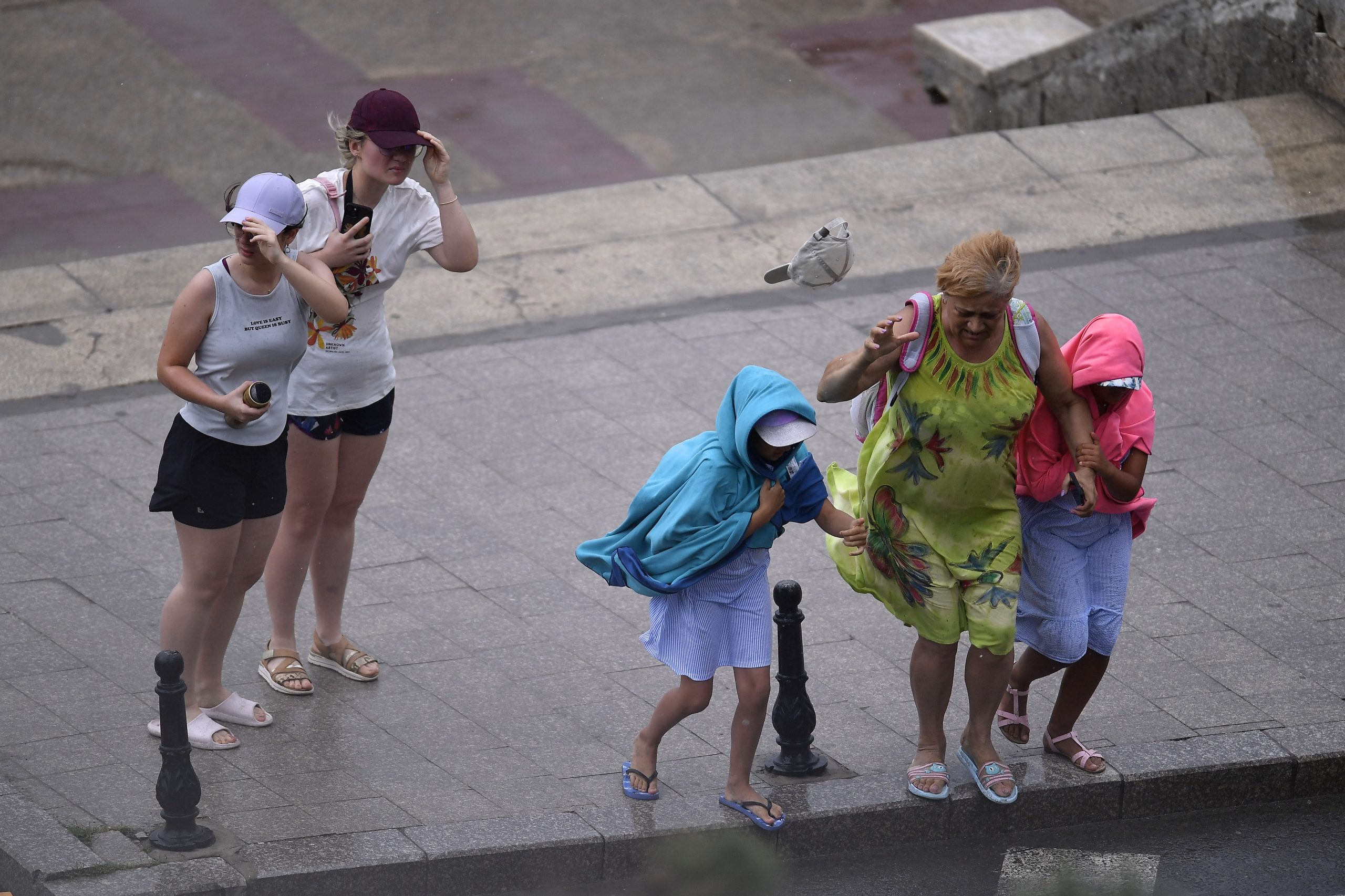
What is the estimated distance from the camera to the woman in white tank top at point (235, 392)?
5293 millimetres

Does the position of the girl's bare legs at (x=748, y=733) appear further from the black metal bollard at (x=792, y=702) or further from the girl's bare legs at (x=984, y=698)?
the girl's bare legs at (x=984, y=698)

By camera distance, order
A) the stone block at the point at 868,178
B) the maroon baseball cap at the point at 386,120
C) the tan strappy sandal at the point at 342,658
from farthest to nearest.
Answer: the stone block at the point at 868,178 < the tan strappy sandal at the point at 342,658 < the maroon baseball cap at the point at 386,120

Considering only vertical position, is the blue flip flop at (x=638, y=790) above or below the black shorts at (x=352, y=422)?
below

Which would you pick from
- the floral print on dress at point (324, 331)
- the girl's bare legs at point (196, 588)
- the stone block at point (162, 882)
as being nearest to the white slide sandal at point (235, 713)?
the girl's bare legs at point (196, 588)

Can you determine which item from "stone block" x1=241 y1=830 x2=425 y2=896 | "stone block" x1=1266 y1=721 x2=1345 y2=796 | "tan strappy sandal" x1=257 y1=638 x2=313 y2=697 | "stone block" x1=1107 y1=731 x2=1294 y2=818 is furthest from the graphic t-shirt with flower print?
"stone block" x1=1266 y1=721 x2=1345 y2=796

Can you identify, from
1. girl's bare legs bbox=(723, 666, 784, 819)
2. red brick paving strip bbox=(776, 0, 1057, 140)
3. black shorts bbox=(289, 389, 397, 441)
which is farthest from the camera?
red brick paving strip bbox=(776, 0, 1057, 140)

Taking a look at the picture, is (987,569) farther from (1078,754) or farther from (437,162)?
(437,162)

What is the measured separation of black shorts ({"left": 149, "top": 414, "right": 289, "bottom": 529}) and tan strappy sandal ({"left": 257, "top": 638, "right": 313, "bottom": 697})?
2.86ft

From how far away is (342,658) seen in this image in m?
6.34

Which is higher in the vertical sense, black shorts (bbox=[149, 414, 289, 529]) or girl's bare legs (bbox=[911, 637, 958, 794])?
black shorts (bbox=[149, 414, 289, 529])

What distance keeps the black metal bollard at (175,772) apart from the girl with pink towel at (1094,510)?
109 inches

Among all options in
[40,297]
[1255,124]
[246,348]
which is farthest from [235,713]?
[1255,124]

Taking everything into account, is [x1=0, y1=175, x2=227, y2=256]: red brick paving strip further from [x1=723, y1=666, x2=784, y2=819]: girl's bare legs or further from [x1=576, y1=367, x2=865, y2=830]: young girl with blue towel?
[x1=723, y1=666, x2=784, y2=819]: girl's bare legs

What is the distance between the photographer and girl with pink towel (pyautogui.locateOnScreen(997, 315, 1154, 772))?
5414mm
